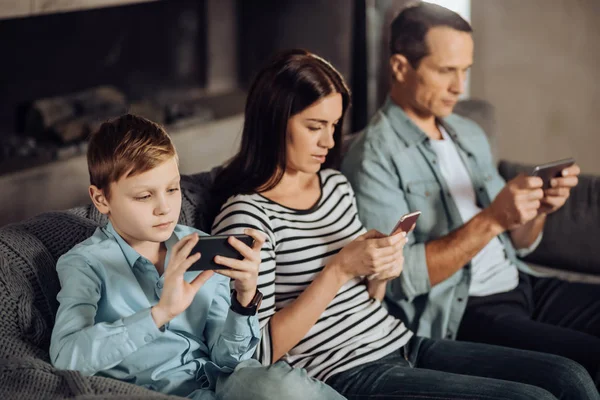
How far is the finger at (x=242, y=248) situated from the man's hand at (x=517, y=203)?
815 mm

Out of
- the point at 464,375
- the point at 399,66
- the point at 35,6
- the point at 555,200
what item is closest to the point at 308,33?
the point at 35,6

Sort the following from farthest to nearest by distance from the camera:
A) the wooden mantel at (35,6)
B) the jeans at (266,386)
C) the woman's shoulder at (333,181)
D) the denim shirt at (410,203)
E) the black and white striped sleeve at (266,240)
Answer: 1. the wooden mantel at (35,6)
2. the denim shirt at (410,203)
3. the woman's shoulder at (333,181)
4. the black and white striped sleeve at (266,240)
5. the jeans at (266,386)

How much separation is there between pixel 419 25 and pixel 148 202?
102 centimetres

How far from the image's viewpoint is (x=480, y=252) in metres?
2.24

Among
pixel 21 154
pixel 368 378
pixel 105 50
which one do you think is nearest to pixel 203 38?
pixel 105 50

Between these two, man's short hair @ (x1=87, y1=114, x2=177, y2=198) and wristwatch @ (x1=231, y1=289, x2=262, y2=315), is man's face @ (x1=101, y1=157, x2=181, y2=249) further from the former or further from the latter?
wristwatch @ (x1=231, y1=289, x2=262, y2=315)

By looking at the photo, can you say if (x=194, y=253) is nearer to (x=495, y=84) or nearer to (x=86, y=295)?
(x=86, y=295)

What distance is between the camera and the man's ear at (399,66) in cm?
224

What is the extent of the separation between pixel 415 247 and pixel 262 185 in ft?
1.47

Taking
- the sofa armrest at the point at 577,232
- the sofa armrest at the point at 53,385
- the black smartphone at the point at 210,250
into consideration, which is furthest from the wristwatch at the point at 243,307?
the sofa armrest at the point at 577,232

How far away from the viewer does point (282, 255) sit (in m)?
1.80

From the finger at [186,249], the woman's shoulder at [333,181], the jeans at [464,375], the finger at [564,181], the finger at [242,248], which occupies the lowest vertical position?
the jeans at [464,375]

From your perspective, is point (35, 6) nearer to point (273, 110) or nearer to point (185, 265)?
point (273, 110)

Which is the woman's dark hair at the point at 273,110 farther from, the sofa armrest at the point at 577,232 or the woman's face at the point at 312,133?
the sofa armrest at the point at 577,232
